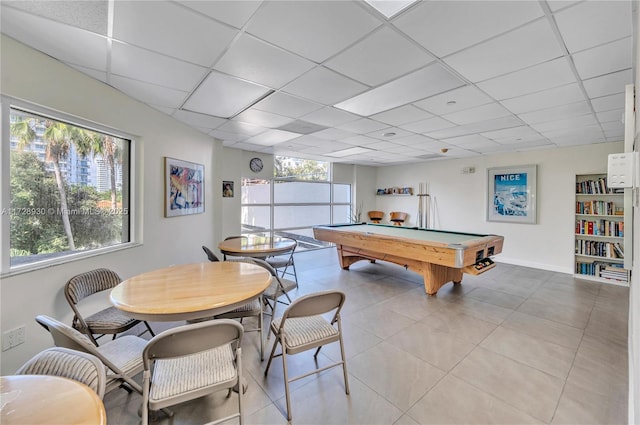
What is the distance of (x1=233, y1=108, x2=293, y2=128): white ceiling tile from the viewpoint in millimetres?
3414

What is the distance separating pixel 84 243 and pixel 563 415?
166 inches

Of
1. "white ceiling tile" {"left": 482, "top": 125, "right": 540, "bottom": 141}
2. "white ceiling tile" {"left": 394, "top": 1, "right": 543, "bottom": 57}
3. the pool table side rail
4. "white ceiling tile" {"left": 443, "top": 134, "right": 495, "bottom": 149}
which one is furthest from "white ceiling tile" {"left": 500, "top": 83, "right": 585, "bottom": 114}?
the pool table side rail

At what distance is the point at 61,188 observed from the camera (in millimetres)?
2363

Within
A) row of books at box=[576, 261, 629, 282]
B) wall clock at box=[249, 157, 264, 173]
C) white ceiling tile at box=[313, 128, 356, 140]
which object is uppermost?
white ceiling tile at box=[313, 128, 356, 140]

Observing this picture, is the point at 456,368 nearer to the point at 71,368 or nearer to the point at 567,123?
the point at 71,368

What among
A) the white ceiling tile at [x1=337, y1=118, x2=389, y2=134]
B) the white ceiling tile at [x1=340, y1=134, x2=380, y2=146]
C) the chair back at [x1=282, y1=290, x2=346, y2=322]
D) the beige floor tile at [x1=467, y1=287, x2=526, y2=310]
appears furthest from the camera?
the white ceiling tile at [x1=340, y1=134, x2=380, y2=146]

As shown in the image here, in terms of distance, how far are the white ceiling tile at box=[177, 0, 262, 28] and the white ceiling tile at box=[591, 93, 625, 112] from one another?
3.60 metres

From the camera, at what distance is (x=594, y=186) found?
15.2 ft

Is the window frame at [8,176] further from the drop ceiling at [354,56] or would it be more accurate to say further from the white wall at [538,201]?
the white wall at [538,201]

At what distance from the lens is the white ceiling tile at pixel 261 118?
11.2 ft

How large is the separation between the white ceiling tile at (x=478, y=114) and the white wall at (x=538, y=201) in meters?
2.97

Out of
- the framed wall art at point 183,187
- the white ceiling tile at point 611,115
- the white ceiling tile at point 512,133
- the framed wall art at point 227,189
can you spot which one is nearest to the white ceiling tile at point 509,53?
the white ceiling tile at point 611,115

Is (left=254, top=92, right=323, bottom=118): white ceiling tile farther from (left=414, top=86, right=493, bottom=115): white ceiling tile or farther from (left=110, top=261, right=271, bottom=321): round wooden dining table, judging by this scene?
(left=110, top=261, right=271, bottom=321): round wooden dining table

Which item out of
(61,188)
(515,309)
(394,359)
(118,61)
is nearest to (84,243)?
(61,188)
